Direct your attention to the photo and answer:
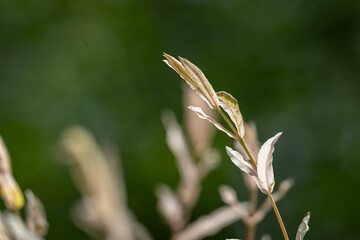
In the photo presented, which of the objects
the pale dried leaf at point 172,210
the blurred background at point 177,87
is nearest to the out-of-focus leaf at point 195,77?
the pale dried leaf at point 172,210

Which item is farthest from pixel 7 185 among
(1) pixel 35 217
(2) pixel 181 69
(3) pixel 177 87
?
(3) pixel 177 87

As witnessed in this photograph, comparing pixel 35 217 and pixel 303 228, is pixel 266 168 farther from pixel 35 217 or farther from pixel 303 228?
pixel 35 217

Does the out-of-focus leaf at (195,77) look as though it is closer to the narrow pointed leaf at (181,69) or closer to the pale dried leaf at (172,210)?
the narrow pointed leaf at (181,69)

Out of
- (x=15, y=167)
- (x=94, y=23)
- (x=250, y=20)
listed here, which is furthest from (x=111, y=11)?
(x=15, y=167)

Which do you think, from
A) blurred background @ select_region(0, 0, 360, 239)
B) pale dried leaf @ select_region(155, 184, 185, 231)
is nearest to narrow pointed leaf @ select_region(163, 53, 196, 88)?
pale dried leaf @ select_region(155, 184, 185, 231)

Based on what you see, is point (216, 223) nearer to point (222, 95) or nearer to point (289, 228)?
point (222, 95)

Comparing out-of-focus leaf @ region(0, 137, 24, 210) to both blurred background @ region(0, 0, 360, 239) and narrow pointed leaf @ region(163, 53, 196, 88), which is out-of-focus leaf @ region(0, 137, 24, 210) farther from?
blurred background @ region(0, 0, 360, 239)
